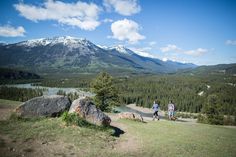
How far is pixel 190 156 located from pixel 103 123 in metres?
10.4

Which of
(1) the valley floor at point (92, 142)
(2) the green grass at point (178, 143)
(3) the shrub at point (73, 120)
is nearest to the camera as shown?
(1) the valley floor at point (92, 142)

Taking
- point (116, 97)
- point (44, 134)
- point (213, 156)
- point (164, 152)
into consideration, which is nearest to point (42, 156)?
point (44, 134)

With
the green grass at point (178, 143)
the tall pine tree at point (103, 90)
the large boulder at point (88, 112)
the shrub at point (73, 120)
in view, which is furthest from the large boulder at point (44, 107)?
the tall pine tree at point (103, 90)

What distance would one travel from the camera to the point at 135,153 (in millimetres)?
16203

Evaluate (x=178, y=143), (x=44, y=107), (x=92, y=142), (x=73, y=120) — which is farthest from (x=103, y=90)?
(x=92, y=142)

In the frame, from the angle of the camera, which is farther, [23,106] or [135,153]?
[23,106]

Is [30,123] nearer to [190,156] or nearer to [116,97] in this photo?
[190,156]

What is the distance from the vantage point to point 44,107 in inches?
915

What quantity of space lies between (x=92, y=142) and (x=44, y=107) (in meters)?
8.75

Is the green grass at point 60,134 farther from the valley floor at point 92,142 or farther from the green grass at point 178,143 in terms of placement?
the green grass at point 178,143

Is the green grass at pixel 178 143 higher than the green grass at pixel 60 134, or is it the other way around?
the green grass at pixel 60 134

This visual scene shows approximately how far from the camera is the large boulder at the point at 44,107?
22.3 meters

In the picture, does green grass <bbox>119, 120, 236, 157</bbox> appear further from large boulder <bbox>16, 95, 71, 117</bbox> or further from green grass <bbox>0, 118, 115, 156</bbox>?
large boulder <bbox>16, 95, 71, 117</bbox>

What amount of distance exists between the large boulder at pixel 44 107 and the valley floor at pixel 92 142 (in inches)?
51.4
